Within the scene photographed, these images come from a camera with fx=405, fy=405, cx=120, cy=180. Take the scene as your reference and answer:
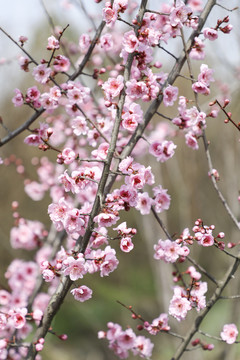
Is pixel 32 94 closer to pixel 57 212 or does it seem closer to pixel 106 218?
pixel 57 212

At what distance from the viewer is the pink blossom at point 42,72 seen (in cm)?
228

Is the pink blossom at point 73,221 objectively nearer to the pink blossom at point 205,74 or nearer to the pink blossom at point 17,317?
the pink blossom at point 17,317

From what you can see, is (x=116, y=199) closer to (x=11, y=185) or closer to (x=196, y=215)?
(x=196, y=215)

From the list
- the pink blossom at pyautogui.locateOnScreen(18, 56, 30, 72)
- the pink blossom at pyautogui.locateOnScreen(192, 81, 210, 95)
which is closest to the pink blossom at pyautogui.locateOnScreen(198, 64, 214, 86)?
the pink blossom at pyautogui.locateOnScreen(192, 81, 210, 95)

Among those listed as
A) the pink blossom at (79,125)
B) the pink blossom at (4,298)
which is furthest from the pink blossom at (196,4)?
the pink blossom at (4,298)

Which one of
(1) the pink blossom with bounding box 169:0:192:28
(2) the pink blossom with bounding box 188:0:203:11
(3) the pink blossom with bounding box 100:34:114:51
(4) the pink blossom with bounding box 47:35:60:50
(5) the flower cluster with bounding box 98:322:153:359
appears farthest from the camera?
(2) the pink blossom with bounding box 188:0:203:11

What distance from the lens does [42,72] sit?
91.0 inches

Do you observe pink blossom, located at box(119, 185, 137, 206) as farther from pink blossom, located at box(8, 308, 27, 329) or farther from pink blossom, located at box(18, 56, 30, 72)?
pink blossom, located at box(18, 56, 30, 72)

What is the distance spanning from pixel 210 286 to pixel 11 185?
681 cm

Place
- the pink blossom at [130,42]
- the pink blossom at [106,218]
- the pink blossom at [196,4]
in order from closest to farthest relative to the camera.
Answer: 1. the pink blossom at [106,218]
2. the pink blossom at [130,42]
3. the pink blossom at [196,4]

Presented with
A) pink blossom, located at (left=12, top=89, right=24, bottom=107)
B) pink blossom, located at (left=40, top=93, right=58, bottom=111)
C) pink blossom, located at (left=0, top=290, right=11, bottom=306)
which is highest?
pink blossom, located at (left=40, top=93, right=58, bottom=111)

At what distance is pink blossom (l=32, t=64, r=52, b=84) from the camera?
7.47 ft

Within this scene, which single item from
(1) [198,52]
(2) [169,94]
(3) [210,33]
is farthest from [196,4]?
(2) [169,94]

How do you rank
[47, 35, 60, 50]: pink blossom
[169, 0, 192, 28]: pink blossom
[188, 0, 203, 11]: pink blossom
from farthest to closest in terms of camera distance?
1. [188, 0, 203, 11]: pink blossom
2. [47, 35, 60, 50]: pink blossom
3. [169, 0, 192, 28]: pink blossom
